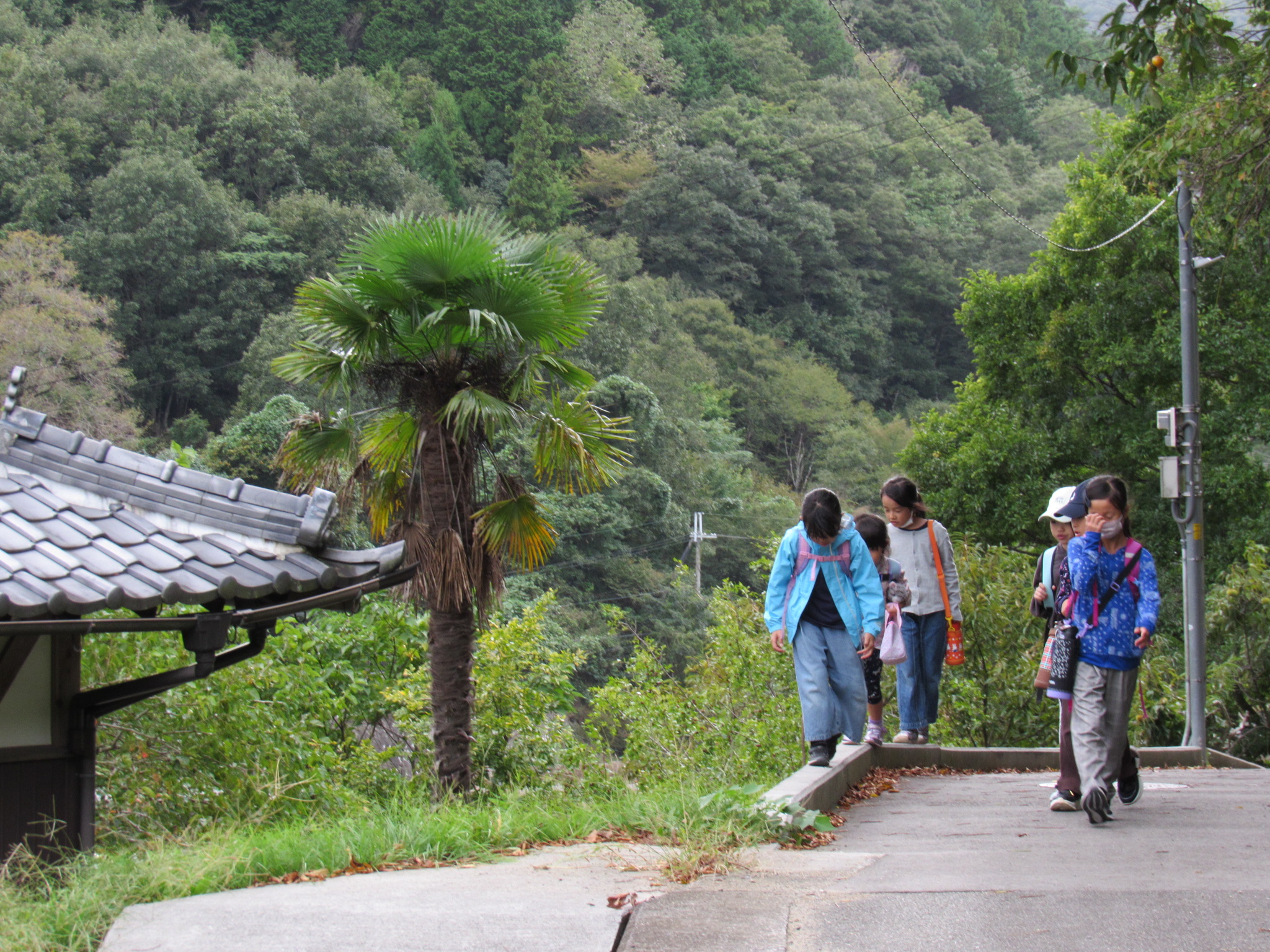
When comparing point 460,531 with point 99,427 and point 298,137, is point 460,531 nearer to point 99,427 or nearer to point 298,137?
point 99,427

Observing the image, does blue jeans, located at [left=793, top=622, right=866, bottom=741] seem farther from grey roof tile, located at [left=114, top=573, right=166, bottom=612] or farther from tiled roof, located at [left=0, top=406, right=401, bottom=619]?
grey roof tile, located at [left=114, top=573, right=166, bottom=612]

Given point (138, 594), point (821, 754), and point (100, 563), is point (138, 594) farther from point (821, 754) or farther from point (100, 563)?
point (821, 754)

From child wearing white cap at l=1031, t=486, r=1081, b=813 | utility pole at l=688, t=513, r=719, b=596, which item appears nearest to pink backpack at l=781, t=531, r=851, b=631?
child wearing white cap at l=1031, t=486, r=1081, b=813

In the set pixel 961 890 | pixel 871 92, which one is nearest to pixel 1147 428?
pixel 961 890

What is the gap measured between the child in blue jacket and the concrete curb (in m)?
0.29

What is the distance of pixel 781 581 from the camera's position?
6.67m

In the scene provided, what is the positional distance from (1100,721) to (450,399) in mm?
7279

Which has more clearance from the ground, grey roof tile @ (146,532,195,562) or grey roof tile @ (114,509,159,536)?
grey roof tile @ (114,509,159,536)

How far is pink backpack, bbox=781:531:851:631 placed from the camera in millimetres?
6582

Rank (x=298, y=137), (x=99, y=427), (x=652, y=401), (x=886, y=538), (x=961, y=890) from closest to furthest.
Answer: (x=961, y=890) → (x=886, y=538) → (x=99, y=427) → (x=652, y=401) → (x=298, y=137)

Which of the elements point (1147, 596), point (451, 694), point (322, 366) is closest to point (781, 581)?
point (1147, 596)

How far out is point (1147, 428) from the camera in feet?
65.0

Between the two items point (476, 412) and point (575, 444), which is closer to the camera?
point (476, 412)

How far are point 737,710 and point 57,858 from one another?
9.53m
